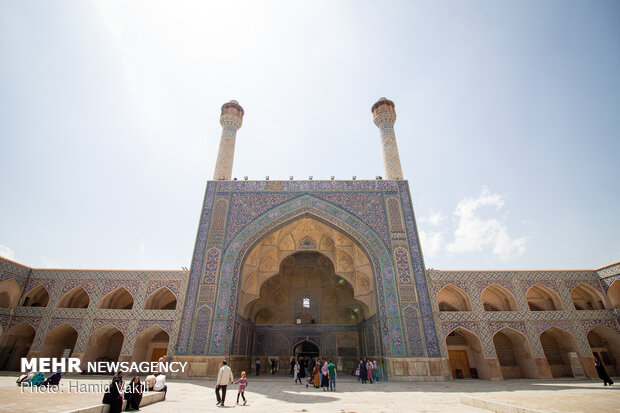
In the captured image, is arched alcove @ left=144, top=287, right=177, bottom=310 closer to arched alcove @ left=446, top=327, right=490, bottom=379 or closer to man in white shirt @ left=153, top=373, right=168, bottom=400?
man in white shirt @ left=153, top=373, right=168, bottom=400

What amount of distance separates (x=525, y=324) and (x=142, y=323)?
46.6ft

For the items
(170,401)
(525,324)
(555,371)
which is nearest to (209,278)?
(170,401)

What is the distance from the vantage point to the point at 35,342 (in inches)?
440

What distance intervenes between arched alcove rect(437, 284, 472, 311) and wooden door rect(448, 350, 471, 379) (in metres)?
1.74

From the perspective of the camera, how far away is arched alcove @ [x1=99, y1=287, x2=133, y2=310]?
39.7 feet

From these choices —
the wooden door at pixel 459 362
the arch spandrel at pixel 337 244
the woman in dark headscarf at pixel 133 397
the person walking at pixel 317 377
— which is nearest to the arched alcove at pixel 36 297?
the arch spandrel at pixel 337 244

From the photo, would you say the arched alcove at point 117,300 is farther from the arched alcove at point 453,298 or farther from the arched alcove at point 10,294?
the arched alcove at point 453,298

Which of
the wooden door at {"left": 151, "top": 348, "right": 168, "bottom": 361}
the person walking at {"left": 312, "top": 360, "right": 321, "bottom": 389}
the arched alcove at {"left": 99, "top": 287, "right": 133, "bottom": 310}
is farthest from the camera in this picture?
the wooden door at {"left": 151, "top": 348, "right": 168, "bottom": 361}

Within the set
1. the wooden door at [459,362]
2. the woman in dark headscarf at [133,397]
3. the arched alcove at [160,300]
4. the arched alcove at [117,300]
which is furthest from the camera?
the arched alcove at [160,300]

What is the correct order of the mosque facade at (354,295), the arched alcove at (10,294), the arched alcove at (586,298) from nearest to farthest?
the mosque facade at (354,295), the arched alcove at (10,294), the arched alcove at (586,298)

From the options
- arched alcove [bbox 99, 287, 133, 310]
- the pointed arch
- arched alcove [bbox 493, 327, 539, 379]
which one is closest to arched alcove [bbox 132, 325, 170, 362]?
arched alcove [bbox 99, 287, 133, 310]

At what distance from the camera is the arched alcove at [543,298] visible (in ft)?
38.0

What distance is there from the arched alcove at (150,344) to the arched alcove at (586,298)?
1648cm

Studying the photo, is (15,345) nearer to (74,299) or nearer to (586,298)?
(74,299)
